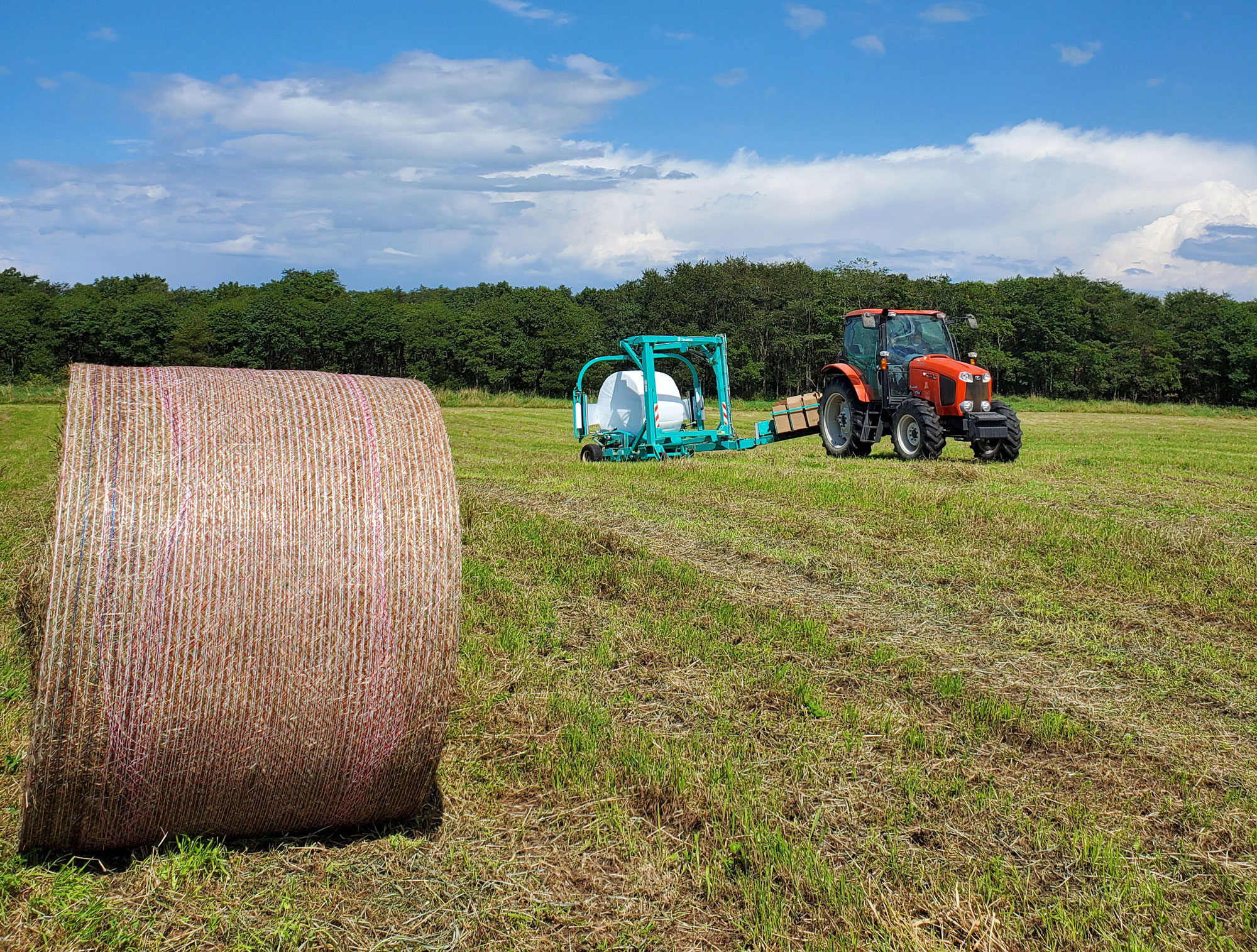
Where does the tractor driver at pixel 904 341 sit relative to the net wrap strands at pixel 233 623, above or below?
above

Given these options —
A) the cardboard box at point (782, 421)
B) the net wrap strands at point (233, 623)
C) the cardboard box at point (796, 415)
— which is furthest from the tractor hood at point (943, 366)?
the net wrap strands at point (233, 623)

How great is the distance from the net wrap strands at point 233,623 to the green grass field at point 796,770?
0.28m

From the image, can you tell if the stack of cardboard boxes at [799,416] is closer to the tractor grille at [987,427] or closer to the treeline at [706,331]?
the tractor grille at [987,427]

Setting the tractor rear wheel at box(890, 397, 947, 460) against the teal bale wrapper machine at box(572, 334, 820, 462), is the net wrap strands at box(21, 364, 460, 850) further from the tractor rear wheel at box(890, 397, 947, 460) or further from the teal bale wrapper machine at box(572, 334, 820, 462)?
the teal bale wrapper machine at box(572, 334, 820, 462)

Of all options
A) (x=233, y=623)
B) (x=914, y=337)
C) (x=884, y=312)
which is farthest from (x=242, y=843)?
(x=914, y=337)

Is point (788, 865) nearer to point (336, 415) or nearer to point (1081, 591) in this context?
point (336, 415)

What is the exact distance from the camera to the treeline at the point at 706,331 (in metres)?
50.6

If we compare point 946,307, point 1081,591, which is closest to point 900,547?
point 1081,591

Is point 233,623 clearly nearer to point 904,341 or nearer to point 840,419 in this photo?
point 904,341

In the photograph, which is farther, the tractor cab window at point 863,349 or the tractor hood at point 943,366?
the tractor cab window at point 863,349

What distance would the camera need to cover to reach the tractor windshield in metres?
14.9

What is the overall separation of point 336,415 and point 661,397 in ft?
44.5

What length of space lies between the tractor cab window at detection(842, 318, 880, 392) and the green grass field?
6.73m

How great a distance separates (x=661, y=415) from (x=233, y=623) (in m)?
13.9
